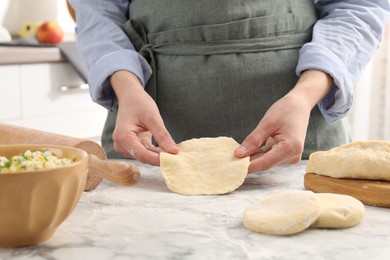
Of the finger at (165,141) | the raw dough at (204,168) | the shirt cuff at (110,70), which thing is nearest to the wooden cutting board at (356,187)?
the raw dough at (204,168)

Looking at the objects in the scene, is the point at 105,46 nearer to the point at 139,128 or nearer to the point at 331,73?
the point at 139,128

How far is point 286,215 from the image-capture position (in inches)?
32.5

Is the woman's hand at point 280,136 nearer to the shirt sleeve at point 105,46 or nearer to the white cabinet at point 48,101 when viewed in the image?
the shirt sleeve at point 105,46

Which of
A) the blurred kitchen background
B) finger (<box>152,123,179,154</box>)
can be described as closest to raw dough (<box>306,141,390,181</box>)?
finger (<box>152,123,179,154</box>)

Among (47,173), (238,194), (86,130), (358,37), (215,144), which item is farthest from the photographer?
Answer: (86,130)

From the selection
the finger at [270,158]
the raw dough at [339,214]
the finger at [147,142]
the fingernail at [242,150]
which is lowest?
the finger at [147,142]

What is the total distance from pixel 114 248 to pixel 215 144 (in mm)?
425

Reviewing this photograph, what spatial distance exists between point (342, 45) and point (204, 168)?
458mm

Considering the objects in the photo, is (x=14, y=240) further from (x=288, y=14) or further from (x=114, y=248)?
(x=288, y=14)

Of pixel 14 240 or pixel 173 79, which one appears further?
pixel 173 79

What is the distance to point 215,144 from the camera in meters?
1.16

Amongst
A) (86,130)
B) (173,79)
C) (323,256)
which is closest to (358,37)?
(173,79)

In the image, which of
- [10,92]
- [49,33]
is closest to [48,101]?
[10,92]

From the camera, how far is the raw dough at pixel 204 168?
3.46 feet
